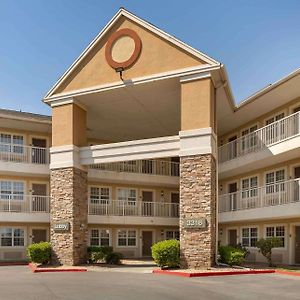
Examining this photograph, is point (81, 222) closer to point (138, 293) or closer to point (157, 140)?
point (157, 140)

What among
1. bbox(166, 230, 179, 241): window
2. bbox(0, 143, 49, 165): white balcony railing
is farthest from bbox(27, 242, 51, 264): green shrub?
bbox(166, 230, 179, 241): window

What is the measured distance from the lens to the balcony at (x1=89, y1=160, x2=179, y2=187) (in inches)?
1217

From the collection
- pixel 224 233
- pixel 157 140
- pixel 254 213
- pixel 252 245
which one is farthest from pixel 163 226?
pixel 157 140

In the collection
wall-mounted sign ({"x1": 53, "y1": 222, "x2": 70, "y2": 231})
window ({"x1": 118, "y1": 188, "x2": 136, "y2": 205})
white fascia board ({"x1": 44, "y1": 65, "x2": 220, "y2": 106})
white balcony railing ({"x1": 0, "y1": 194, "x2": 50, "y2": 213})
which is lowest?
wall-mounted sign ({"x1": 53, "y1": 222, "x2": 70, "y2": 231})

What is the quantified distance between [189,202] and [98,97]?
8.44 metres

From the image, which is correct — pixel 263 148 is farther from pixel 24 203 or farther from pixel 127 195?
pixel 24 203

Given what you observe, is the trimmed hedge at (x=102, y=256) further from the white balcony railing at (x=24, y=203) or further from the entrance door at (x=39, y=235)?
the entrance door at (x=39, y=235)

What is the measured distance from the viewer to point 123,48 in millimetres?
24125

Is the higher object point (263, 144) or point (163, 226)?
point (263, 144)

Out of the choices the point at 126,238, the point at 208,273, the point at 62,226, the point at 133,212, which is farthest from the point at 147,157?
the point at 126,238

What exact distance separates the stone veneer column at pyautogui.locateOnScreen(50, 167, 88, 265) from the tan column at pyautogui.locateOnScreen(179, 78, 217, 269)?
6562 mm

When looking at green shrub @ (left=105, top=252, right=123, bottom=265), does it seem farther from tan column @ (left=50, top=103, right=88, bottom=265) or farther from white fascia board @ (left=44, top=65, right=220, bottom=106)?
white fascia board @ (left=44, top=65, right=220, bottom=106)

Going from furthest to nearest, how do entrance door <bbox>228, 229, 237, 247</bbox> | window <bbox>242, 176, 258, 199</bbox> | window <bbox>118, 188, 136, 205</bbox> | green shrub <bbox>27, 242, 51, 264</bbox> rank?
window <bbox>118, 188, 136, 205</bbox>
entrance door <bbox>228, 229, 237, 247</bbox>
window <bbox>242, 176, 258, 199</bbox>
green shrub <bbox>27, 242, 51, 264</bbox>

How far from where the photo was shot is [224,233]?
104 feet
